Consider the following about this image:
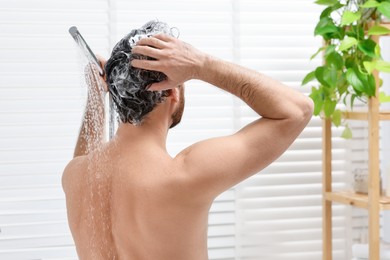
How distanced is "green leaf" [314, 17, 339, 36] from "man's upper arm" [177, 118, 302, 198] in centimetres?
121

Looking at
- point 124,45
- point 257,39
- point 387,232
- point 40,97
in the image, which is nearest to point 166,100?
point 124,45

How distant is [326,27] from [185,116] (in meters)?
0.69

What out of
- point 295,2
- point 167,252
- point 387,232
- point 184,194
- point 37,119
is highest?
point 295,2

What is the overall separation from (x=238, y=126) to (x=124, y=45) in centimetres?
148

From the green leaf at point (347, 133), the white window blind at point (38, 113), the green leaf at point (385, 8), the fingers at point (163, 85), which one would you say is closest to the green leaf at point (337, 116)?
the green leaf at point (347, 133)

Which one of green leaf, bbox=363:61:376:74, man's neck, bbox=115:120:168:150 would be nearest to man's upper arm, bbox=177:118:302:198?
man's neck, bbox=115:120:168:150

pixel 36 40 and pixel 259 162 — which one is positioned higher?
pixel 36 40

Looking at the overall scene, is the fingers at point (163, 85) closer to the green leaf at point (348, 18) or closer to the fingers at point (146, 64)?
the fingers at point (146, 64)

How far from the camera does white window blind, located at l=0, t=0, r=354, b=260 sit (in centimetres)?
271

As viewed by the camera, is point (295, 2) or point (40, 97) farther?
point (295, 2)

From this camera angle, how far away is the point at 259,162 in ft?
4.78

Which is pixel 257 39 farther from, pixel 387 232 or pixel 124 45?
pixel 124 45

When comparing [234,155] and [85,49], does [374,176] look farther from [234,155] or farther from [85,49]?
[85,49]

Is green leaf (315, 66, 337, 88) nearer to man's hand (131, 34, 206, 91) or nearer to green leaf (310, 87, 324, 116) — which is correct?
green leaf (310, 87, 324, 116)
